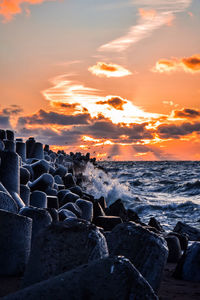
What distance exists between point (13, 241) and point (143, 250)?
42.5 inches

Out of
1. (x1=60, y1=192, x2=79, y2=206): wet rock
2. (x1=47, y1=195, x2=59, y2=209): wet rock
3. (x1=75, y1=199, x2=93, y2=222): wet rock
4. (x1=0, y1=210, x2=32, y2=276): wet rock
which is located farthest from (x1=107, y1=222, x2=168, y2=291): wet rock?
(x1=60, y1=192, x2=79, y2=206): wet rock

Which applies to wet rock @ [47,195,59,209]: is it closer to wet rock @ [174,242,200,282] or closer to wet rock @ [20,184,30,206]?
wet rock @ [20,184,30,206]

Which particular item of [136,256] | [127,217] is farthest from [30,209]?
[127,217]

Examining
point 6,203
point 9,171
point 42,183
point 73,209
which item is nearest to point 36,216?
point 6,203

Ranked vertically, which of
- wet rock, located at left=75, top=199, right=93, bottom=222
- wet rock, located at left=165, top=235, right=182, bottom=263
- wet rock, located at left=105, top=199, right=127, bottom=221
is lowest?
wet rock, located at left=165, top=235, right=182, bottom=263

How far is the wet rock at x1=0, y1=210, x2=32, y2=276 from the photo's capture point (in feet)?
10.7

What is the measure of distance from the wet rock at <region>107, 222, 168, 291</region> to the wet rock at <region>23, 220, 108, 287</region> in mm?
558

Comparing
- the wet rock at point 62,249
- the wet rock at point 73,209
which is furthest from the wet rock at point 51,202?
the wet rock at point 62,249

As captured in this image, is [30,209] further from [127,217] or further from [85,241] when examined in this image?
[127,217]

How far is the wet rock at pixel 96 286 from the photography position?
5.99 feet

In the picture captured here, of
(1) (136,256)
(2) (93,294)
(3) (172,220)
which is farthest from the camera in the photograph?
(3) (172,220)

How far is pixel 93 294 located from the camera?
185cm

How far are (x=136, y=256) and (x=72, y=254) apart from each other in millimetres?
765

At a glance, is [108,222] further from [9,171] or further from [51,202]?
[9,171]
